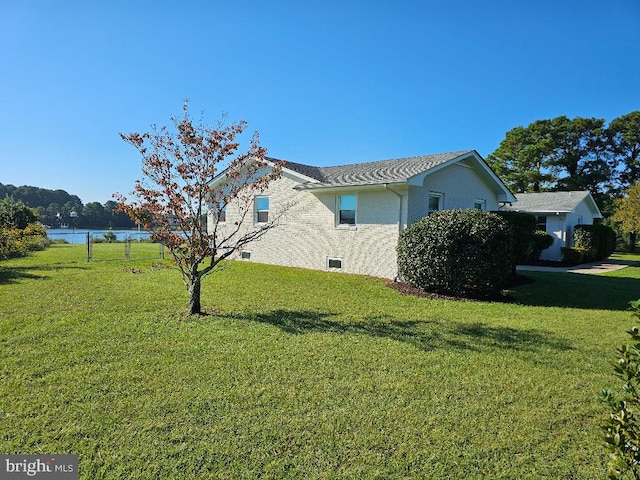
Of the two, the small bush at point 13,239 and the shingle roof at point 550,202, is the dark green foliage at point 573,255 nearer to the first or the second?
the shingle roof at point 550,202

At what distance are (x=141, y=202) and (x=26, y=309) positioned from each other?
298 centimetres

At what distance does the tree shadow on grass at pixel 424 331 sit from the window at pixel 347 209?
255 inches

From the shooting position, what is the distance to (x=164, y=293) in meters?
8.65

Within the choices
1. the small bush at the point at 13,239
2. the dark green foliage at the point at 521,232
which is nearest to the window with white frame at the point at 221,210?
the small bush at the point at 13,239

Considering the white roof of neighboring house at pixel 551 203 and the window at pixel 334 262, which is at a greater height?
the white roof of neighboring house at pixel 551 203

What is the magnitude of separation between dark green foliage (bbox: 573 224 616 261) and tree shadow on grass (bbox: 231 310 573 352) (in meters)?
17.3

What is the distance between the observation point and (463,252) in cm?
920

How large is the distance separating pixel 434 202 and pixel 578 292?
520cm

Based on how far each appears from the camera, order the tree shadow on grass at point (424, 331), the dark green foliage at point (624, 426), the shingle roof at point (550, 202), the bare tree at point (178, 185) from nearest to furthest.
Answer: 1. the dark green foliage at point (624, 426)
2. the tree shadow on grass at point (424, 331)
3. the bare tree at point (178, 185)
4. the shingle roof at point (550, 202)

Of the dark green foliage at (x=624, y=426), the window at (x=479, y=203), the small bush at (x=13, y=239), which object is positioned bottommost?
the dark green foliage at (x=624, y=426)

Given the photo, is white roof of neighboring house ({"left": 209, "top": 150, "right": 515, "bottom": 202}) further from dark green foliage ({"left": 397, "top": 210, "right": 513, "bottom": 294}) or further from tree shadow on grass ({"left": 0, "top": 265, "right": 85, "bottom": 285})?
tree shadow on grass ({"left": 0, "top": 265, "right": 85, "bottom": 285})

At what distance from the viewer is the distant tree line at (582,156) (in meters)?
34.6

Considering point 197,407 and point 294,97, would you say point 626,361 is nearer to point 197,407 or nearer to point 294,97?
point 197,407

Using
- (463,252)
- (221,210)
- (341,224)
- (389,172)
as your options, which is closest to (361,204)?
(341,224)
